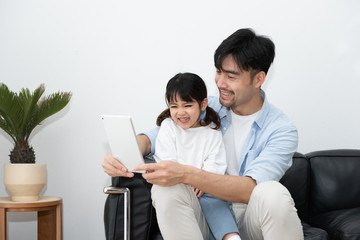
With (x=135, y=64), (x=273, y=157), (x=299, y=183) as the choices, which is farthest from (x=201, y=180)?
(x=135, y=64)

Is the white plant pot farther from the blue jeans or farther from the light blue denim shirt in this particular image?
the blue jeans

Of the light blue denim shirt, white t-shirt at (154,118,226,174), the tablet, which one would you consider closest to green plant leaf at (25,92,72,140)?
the light blue denim shirt

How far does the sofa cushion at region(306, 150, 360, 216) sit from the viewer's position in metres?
2.50

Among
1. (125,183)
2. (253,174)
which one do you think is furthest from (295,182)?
(125,183)

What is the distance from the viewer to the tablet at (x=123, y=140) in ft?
5.35

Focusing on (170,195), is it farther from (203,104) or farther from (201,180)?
(203,104)

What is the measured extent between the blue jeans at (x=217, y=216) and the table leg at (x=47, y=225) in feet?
4.69

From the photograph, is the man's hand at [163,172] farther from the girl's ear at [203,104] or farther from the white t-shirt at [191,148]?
the girl's ear at [203,104]

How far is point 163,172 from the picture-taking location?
5.46 ft

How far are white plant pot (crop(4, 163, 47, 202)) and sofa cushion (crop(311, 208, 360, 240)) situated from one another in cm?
159

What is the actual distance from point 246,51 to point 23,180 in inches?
58.8

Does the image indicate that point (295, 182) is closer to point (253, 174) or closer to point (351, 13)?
point (253, 174)

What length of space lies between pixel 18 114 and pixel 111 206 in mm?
1171

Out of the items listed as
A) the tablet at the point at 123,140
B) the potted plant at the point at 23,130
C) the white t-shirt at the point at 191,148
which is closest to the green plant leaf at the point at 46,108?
the potted plant at the point at 23,130
